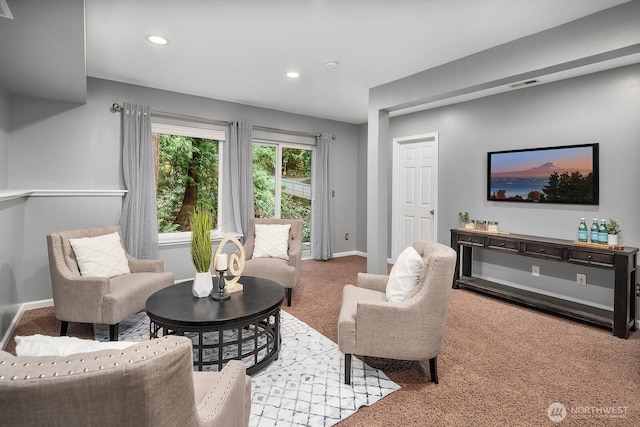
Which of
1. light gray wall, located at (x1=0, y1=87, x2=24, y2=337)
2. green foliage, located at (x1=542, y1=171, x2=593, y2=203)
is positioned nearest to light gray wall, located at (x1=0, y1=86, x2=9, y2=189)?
light gray wall, located at (x1=0, y1=87, x2=24, y2=337)

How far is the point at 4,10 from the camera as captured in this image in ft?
5.72

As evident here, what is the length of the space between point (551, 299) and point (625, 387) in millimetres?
1549

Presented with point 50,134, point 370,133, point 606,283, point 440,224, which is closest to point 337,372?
point 370,133

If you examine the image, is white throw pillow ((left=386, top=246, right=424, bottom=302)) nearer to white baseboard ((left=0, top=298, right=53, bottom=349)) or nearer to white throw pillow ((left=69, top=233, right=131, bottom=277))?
white throw pillow ((left=69, top=233, right=131, bottom=277))

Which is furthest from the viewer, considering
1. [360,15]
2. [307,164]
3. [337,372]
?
[307,164]

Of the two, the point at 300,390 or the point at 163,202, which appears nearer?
the point at 300,390

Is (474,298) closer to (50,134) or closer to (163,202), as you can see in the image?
(163,202)

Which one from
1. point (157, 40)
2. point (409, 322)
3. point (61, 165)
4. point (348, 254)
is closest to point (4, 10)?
point (157, 40)

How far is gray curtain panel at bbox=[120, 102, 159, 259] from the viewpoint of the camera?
3.89 meters

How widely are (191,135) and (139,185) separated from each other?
102 cm

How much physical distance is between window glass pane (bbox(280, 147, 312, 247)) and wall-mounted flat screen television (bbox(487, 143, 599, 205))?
9.57 feet

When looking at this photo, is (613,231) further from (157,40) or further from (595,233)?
(157,40)

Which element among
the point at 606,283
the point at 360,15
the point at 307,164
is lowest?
the point at 606,283

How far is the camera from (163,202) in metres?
4.45
